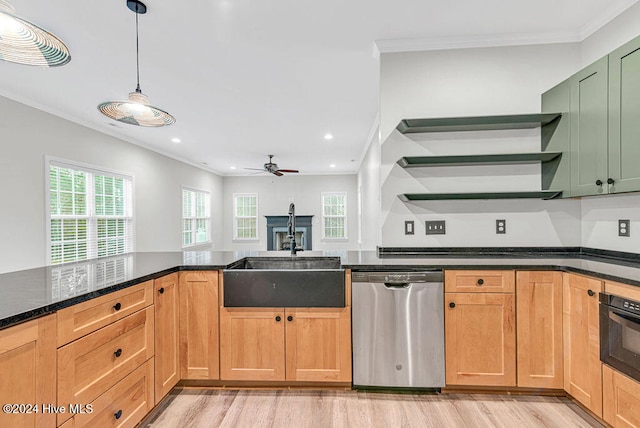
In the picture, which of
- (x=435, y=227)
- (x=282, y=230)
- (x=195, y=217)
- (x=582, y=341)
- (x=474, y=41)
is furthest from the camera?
(x=282, y=230)

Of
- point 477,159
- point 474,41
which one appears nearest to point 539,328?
point 477,159

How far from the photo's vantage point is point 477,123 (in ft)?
7.73

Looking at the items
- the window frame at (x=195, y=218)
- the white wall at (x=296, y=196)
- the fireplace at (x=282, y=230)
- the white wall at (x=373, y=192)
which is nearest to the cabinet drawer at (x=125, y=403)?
the white wall at (x=373, y=192)

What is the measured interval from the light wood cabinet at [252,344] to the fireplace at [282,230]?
683 centimetres

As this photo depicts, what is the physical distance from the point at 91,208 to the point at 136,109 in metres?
3.14

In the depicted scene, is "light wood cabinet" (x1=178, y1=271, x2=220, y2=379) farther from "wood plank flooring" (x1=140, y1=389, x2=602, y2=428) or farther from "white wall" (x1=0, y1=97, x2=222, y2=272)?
"white wall" (x1=0, y1=97, x2=222, y2=272)

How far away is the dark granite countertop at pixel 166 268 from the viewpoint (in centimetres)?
127

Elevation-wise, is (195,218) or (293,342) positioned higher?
(195,218)

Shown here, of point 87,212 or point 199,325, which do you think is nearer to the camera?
point 199,325

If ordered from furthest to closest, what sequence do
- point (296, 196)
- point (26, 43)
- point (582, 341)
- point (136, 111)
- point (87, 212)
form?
point (296, 196) → point (87, 212) → point (136, 111) → point (582, 341) → point (26, 43)

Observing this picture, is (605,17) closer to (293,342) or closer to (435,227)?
(435,227)

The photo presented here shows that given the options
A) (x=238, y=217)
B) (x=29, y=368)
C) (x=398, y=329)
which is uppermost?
(x=238, y=217)

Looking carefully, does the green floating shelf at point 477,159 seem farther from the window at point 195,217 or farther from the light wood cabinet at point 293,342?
the window at point 195,217

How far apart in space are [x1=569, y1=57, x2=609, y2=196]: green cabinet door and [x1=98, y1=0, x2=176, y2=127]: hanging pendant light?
2.94 meters
